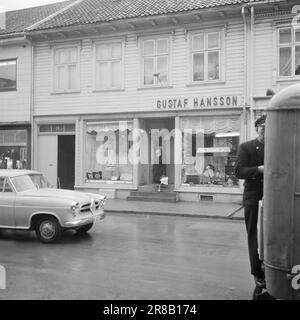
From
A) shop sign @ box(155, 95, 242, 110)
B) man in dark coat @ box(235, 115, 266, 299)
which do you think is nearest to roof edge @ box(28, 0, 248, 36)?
shop sign @ box(155, 95, 242, 110)

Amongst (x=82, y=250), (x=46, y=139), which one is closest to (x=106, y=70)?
(x=46, y=139)

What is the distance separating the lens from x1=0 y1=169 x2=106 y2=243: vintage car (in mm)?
8562

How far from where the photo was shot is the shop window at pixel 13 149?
1895 cm

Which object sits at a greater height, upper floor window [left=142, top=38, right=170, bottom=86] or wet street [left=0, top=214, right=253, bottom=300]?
upper floor window [left=142, top=38, right=170, bottom=86]

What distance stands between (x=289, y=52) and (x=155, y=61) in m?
4.89

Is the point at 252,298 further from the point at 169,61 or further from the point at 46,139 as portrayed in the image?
the point at 46,139

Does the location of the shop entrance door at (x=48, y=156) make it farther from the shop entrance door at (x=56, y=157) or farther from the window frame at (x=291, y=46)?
the window frame at (x=291, y=46)

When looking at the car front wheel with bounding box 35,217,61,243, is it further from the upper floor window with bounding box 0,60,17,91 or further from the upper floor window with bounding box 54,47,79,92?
the upper floor window with bounding box 0,60,17,91

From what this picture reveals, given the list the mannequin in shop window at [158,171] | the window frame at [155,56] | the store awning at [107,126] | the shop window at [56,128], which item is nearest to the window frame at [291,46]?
the window frame at [155,56]

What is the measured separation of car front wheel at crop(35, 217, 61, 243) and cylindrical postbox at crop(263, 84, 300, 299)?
18.0 ft

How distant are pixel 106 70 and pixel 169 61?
2.64 meters

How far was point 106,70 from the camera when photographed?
1750cm

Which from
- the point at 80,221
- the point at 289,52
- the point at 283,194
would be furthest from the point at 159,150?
the point at 283,194

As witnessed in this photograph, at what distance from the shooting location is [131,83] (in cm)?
1706
